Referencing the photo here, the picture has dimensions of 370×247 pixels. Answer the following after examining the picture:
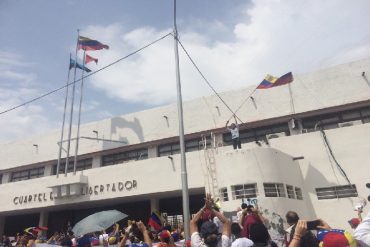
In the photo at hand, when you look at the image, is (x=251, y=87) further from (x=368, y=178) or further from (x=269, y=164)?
(x=368, y=178)

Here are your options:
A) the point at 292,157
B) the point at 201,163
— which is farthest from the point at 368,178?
the point at 201,163

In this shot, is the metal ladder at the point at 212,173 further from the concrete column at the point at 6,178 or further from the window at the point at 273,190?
the concrete column at the point at 6,178

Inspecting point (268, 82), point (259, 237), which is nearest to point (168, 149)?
point (268, 82)

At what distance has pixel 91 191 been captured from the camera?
1781 cm

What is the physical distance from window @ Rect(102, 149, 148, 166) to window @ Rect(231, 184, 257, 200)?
8.29 m

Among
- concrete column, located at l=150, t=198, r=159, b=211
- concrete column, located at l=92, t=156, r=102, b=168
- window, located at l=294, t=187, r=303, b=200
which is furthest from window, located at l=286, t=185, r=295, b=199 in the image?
concrete column, located at l=92, t=156, r=102, b=168

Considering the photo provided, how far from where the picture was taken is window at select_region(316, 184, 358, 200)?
43.2ft

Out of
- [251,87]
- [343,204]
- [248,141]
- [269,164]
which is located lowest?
[343,204]

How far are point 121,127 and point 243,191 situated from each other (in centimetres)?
1075

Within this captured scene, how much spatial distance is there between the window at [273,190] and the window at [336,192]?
86.2 inches

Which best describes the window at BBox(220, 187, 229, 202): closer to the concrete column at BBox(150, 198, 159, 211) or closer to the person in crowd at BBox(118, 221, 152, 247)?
the person in crowd at BBox(118, 221, 152, 247)

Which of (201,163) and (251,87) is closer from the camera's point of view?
(201,163)

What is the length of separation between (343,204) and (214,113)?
8037mm

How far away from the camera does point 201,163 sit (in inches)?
606
